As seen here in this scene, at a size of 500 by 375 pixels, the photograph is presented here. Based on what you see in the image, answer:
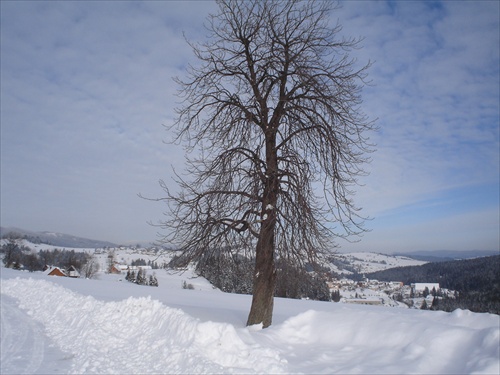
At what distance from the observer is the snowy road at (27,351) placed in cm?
576

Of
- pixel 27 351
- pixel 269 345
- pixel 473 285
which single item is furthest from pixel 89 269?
pixel 269 345

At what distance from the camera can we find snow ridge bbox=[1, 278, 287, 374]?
5.28 m

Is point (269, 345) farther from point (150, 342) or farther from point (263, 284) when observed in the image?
point (150, 342)

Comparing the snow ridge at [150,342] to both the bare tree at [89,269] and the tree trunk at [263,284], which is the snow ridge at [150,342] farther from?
the bare tree at [89,269]

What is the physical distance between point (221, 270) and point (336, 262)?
289cm

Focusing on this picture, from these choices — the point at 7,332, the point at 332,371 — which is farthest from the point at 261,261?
the point at 7,332

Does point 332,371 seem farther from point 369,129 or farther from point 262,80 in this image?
point 262,80

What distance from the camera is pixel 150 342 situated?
6.90 m

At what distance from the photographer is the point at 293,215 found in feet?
25.3

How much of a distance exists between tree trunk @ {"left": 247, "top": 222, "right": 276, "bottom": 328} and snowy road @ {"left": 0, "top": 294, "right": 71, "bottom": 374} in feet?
12.5

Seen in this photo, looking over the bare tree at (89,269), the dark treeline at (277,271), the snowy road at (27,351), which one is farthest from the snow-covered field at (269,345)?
the bare tree at (89,269)

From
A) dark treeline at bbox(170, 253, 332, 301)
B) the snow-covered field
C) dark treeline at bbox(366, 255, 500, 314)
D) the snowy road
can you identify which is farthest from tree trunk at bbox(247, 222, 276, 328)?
dark treeline at bbox(366, 255, 500, 314)

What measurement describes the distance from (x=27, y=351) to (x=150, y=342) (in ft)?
7.67

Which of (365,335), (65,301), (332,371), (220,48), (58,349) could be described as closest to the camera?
(332,371)
